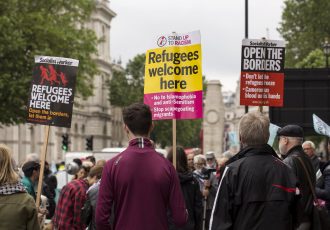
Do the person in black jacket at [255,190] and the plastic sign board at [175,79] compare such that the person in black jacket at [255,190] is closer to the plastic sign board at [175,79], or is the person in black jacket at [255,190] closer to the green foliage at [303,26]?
the plastic sign board at [175,79]

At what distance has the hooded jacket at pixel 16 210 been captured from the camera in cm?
761

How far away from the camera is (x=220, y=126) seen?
84.4 m

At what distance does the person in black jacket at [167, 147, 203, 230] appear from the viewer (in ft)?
39.0

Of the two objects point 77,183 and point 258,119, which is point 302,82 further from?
point 258,119

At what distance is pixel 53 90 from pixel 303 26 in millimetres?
56682

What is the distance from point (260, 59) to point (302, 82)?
8077mm

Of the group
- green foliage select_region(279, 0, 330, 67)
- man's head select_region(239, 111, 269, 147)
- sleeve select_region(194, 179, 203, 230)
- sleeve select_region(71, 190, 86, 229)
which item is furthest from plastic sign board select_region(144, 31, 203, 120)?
green foliage select_region(279, 0, 330, 67)

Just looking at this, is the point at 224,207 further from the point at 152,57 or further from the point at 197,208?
the point at 152,57

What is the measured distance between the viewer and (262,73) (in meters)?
15.8

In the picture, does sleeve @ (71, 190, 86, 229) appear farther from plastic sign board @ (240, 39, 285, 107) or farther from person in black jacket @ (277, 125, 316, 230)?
plastic sign board @ (240, 39, 285, 107)

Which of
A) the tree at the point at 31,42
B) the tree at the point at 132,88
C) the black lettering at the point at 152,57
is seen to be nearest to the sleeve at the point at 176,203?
the black lettering at the point at 152,57

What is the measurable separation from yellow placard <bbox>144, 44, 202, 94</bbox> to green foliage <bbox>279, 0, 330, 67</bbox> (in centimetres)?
5417

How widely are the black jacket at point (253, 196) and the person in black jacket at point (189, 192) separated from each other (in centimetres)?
428

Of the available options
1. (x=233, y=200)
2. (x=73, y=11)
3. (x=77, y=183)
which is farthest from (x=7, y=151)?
(x=73, y=11)
